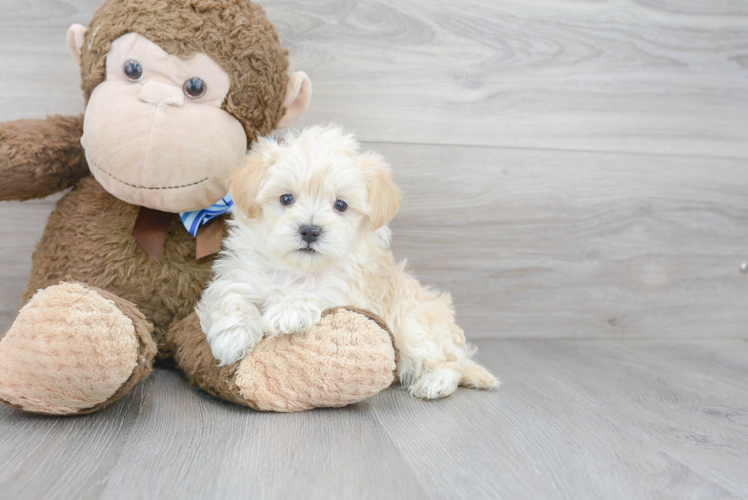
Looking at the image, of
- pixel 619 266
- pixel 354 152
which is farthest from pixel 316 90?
pixel 619 266

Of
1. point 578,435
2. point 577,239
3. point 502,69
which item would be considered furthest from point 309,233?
point 577,239

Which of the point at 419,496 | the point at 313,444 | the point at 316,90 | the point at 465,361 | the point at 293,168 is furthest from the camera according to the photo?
the point at 316,90

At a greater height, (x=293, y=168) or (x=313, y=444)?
(x=293, y=168)

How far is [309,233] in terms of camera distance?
899 millimetres

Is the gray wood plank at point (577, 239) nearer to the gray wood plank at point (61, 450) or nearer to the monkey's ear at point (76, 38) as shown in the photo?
the monkey's ear at point (76, 38)

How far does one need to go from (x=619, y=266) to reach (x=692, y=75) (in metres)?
0.56

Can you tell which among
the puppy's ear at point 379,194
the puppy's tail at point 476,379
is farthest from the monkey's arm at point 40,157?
the puppy's tail at point 476,379

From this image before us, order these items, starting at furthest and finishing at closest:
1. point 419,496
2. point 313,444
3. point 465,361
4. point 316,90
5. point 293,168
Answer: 1. point 316,90
2. point 465,361
3. point 293,168
4. point 313,444
5. point 419,496

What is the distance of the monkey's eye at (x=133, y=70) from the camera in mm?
991

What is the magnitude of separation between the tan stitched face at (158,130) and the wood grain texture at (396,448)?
0.35m

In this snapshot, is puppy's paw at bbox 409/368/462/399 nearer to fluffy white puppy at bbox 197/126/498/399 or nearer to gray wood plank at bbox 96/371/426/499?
fluffy white puppy at bbox 197/126/498/399

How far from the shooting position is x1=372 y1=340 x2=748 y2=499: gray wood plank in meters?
0.75

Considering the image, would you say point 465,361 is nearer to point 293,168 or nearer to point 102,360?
point 293,168

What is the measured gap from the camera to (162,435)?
82 cm
